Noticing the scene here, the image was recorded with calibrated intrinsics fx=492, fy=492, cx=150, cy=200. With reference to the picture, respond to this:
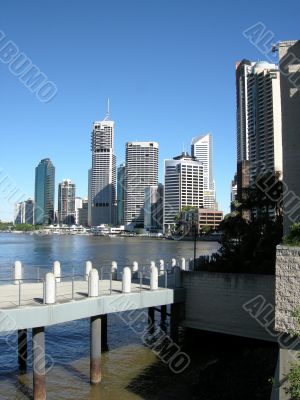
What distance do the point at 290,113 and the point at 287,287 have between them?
34.3ft

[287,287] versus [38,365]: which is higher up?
[287,287]

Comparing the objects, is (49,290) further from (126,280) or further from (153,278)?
(153,278)

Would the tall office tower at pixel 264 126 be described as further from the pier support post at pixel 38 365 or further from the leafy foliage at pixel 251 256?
the pier support post at pixel 38 365

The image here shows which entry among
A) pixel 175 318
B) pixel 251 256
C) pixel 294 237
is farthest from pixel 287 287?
pixel 251 256

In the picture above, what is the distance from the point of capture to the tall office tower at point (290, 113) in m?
20.0

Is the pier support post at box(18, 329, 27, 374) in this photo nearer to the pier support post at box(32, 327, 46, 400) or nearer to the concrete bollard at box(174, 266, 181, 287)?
the pier support post at box(32, 327, 46, 400)

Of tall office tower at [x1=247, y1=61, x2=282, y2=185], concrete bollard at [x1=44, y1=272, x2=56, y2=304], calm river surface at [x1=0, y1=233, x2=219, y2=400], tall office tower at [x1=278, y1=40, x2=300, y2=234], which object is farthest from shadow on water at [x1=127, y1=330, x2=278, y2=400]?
tall office tower at [x1=247, y1=61, x2=282, y2=185]

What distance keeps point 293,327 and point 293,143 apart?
10.1 meters

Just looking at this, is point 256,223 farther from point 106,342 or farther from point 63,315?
point 63,315

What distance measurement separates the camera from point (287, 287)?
42.4ft

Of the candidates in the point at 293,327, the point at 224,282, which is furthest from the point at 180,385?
the point at 293,327

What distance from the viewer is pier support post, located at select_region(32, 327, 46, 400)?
16.9 metres

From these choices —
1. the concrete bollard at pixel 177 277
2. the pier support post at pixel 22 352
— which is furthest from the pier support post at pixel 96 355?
the concrete bollard at pixel 177 277

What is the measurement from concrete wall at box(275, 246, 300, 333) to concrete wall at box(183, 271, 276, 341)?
291 inches
